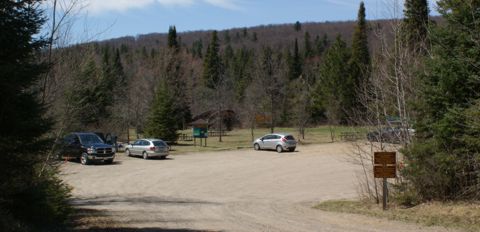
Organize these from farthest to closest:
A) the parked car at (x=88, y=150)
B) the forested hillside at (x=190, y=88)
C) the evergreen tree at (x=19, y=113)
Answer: the forested hillside at (x=190, y=88), the parked car at (x=88, y=150), the evergreen tree at (x=19, y=113)

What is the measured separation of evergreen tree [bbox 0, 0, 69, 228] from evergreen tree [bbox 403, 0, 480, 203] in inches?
389

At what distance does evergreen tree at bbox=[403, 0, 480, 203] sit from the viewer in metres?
13.2

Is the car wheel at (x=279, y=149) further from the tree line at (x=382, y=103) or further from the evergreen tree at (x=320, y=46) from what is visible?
the evergreen tree at (x=320, y=46)

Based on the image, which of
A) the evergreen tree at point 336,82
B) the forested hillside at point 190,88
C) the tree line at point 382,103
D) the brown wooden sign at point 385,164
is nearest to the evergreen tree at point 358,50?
the evergreen tree at point 336,82

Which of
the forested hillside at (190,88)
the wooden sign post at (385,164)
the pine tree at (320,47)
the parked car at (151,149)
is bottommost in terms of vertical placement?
the parked car at (151,149)

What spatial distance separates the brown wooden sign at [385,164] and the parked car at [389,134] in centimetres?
193

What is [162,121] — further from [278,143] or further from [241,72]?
[241,72]

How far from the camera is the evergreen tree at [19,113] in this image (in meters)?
7.71

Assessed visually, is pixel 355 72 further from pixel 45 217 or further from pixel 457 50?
pixel 45 217

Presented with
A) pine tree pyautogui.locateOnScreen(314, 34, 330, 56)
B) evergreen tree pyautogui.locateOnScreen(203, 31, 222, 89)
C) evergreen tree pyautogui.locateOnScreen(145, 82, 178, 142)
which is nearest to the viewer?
evergreen tree pyautogui.locateOnScreen(145, 82, 178, 142)

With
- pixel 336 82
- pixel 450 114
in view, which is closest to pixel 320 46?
pixel 336 82

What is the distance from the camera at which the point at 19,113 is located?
8.08 m

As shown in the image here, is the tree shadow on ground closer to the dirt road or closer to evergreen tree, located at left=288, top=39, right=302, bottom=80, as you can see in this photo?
the dirt road

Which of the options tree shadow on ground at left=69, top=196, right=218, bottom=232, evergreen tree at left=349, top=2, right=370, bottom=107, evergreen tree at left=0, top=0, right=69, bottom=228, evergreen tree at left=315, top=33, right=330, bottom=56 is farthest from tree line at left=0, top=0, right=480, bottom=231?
evergreen tree at left=315, top=33, right=330, bottom=56
